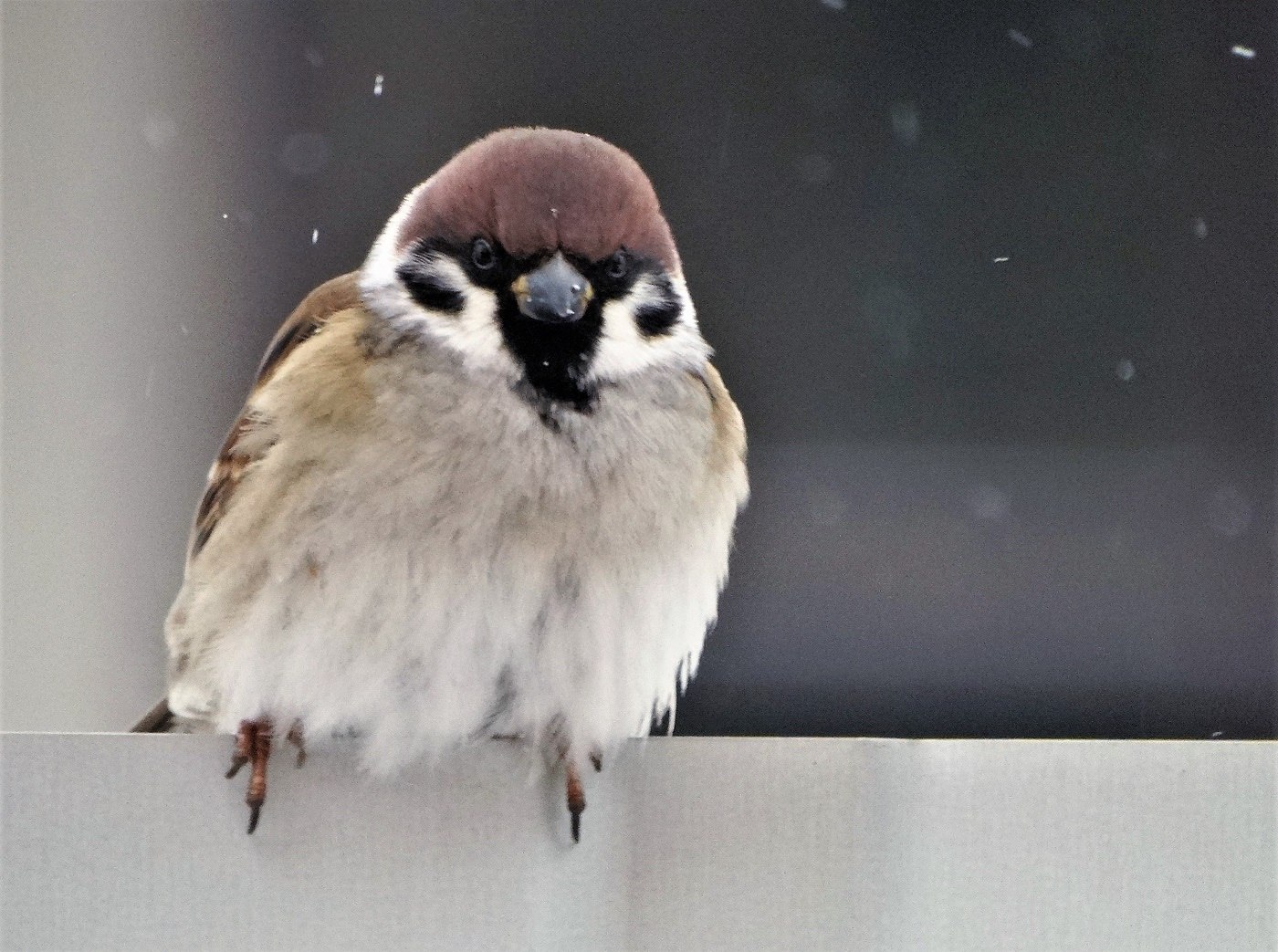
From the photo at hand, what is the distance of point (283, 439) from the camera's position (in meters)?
1.13

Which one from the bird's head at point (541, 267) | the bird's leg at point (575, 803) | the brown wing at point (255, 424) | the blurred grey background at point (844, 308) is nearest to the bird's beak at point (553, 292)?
the bird's head at point (541, 267)

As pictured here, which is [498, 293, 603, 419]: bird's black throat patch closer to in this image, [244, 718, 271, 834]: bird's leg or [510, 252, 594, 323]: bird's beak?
[510, 252, 594, 323]: bird's beak

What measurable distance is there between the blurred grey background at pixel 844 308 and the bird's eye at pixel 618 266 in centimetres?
59

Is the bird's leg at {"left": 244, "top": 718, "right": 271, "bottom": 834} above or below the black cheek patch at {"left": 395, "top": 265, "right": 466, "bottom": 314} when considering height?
below

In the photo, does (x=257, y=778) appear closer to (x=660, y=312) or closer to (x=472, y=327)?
(x=472, y=327)

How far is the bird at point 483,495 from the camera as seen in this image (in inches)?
42.3

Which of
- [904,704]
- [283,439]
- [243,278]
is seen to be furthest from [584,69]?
[904,704]

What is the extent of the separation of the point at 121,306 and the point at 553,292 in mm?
1002

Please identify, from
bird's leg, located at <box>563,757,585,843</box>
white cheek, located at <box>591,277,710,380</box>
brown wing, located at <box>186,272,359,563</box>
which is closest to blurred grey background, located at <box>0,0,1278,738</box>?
brown wing, located at <box>186,272,359,563</box>

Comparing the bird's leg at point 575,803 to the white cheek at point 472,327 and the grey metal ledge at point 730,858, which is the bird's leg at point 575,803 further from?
the white cheek at point 472,327

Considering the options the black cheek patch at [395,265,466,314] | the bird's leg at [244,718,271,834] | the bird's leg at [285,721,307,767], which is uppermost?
the black cheek patch at [395,265,466,314]

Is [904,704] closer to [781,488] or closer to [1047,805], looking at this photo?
[781,488]

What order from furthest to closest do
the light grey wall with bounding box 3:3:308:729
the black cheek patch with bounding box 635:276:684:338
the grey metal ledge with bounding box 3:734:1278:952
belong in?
the light grey wall with bounding box 3:3:308:729 → the black cheek patch with bounding box 635:276:684:338 → the grey metal ledge with bounding box 3:734:1278:952

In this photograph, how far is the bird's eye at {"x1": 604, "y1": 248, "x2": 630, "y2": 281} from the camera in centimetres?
114
